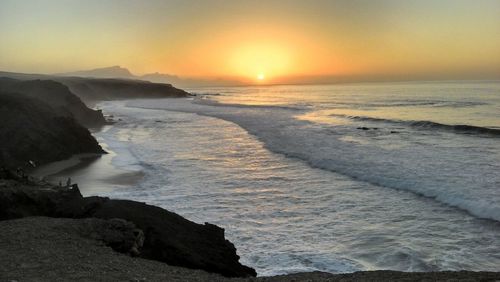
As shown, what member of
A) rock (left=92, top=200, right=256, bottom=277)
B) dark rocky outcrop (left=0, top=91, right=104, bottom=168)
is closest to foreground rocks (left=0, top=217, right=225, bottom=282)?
rock (left=92, top=200, right=256, bottom=277)

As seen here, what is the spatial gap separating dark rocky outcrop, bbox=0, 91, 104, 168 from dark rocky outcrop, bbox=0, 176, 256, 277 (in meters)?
8.74

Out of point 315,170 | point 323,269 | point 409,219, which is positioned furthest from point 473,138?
point 323,269

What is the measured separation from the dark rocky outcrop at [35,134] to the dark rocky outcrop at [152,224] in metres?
8.74

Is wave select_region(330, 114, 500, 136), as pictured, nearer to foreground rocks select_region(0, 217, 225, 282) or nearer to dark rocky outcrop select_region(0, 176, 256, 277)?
dark rocky outcrop select_region(0, 176, 256, 277)

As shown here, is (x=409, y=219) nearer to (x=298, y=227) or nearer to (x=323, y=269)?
(x=298, y=227)

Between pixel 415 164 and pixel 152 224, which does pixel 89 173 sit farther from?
pixel 415 164

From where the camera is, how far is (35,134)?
68.0 ft

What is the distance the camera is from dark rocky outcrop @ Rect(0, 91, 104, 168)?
64.0 feet

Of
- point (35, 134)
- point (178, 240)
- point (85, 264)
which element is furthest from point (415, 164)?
point (35, 134)

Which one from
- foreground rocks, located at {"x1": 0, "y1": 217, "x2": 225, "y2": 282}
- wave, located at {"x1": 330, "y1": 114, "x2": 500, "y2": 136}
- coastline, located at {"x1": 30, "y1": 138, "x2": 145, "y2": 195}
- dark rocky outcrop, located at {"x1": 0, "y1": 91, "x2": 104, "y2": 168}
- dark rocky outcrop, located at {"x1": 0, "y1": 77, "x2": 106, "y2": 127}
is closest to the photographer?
foreground rocks, located at {"x1": 0, "y1": 217, "x2": 225, "y2": 282}

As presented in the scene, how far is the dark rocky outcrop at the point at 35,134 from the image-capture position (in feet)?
64.0

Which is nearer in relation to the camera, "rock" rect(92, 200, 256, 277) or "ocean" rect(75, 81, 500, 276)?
"rock" rect(92, 200, 256, 277)

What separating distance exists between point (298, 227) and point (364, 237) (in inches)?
68.4

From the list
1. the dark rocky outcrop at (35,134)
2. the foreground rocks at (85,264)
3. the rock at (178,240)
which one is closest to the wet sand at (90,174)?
the dark rocky outcrop at (35,134)
